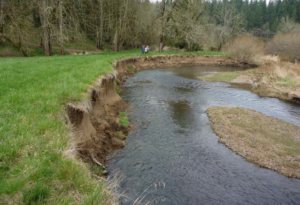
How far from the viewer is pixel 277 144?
324 inches

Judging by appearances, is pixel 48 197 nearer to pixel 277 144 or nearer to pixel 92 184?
pixel 92 184

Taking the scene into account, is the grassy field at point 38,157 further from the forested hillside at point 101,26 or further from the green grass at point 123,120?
the forested hillside at point 101,26

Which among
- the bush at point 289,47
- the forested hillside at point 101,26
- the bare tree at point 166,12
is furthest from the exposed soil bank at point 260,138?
the bush at point 289,47

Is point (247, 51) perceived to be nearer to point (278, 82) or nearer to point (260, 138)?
point (278, 82)

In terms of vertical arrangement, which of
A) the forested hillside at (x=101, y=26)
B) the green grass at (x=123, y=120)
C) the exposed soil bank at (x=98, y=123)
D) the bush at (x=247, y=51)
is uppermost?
the forested hillside at (x=101, y=26)

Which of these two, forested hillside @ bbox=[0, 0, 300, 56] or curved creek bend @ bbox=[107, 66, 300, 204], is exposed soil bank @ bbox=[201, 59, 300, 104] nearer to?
curved creek bend @ bbox=[107, 66, 300, 204]

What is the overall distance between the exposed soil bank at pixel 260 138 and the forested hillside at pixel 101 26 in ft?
48.9

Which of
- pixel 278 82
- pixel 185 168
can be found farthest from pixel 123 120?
pixel 278 82

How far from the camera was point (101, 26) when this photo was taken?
98.1 feet

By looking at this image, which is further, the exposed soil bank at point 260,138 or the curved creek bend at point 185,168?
the exposed soil bank at point 260,138

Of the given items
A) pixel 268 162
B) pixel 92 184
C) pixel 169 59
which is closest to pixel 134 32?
pixel 169 59

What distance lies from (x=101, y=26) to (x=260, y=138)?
26.8 m

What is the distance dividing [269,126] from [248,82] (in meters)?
13.0

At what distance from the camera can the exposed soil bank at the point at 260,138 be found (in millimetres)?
7120
